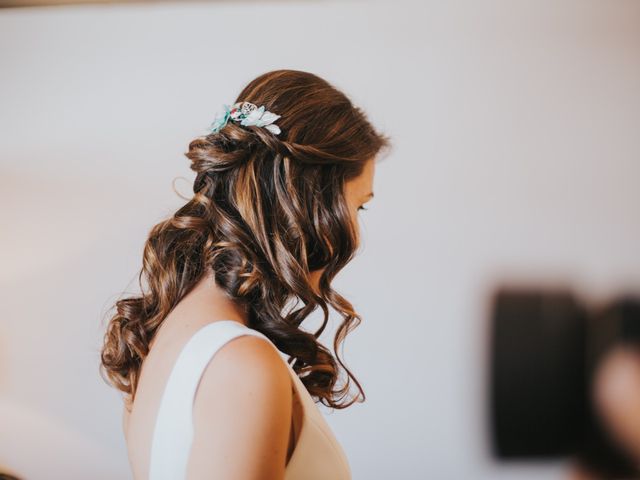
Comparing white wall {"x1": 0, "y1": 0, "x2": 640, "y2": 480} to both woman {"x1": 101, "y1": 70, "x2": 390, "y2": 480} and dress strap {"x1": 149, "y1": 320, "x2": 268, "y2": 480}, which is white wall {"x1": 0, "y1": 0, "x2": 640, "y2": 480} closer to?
woman {"x1": 101, "y1": 70, "x2": 390, "y2": 480}

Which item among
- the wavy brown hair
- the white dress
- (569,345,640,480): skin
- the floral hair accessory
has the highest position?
the floral hair accessory

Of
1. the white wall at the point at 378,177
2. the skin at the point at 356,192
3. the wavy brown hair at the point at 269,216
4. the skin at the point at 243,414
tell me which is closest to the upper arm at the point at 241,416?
the skin at the point at 243,414

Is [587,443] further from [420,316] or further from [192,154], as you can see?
[192,154]

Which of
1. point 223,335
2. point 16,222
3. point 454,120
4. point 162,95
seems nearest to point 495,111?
point 454,120

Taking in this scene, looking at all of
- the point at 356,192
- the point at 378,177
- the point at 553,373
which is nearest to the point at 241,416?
the point at 356,192

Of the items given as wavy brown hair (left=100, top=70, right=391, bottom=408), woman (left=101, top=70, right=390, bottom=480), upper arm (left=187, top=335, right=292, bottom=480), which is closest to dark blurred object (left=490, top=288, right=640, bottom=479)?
woman (left=101, top=70, right=390, bottom=480)

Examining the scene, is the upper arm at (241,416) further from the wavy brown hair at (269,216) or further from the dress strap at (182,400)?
the wavy brown hair at (269,216)

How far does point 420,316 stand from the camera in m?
1.90

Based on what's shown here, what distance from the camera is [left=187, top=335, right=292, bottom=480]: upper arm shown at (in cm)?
70

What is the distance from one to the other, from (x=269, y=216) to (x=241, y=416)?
0.34 meters

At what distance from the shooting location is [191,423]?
0.74 m

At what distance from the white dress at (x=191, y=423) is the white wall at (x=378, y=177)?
3.40 feet

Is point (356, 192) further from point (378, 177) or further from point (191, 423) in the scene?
point (378, 177)

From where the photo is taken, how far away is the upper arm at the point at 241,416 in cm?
70
